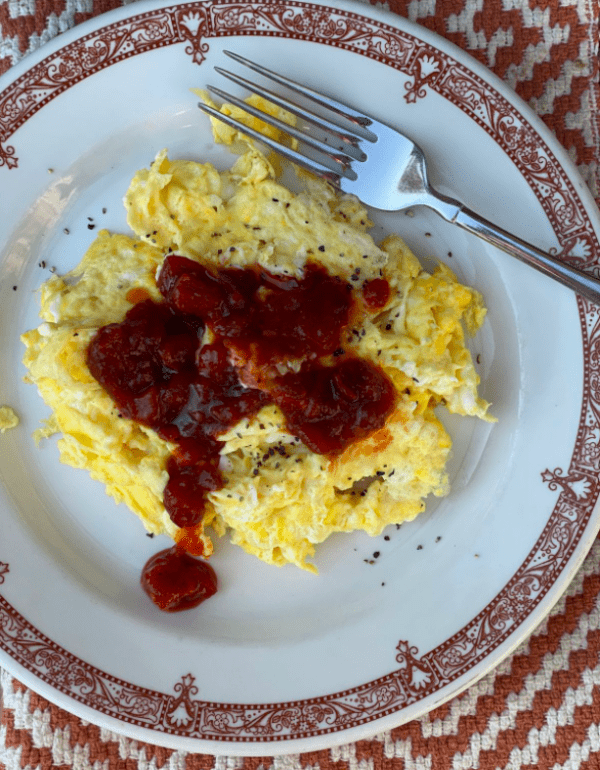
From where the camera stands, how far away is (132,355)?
3.19 meters

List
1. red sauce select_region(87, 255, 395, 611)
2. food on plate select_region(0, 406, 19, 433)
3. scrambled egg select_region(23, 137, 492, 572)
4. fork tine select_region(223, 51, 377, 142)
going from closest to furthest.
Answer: red sauce select_region(87, 255, 395, 611) < scrambled egg select_region(23, 137, 492, 572) < fork tine select_region(223, 51, 377, 142) < food on plate select_region(0, 406, 19, 433)

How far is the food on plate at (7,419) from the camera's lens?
12.6 feet

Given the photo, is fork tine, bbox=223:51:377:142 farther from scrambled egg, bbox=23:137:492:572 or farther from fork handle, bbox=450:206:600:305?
fork handle, bbox=450:206:600:305

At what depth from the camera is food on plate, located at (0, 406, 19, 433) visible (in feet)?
12.6

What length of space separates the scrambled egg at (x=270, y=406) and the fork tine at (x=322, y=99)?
36cm

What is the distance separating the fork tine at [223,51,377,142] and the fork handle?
2.28ft

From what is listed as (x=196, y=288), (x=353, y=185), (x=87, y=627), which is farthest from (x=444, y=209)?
(x=87, y=627)

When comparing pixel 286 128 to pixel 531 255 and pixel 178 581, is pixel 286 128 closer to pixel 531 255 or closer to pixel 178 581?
pixel 531 255

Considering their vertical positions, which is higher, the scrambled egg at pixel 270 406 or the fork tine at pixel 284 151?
the fork tine at pixel 284 151

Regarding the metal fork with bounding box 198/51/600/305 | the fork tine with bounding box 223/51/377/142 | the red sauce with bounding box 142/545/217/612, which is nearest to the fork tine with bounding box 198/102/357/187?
the metal fork with bounding box 198/51/600/305

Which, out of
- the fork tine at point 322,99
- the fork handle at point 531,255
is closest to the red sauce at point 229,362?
the fork handle at point 531,255

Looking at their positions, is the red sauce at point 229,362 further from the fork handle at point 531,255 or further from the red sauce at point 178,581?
the fork handle at point 531,255

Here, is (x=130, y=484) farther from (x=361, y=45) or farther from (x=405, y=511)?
(x=361, y=45)

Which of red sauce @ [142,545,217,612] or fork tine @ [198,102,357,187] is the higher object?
fork tine @ [198,102,357,187]
